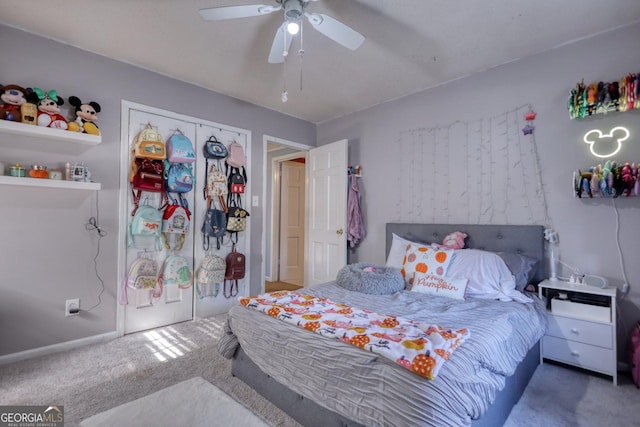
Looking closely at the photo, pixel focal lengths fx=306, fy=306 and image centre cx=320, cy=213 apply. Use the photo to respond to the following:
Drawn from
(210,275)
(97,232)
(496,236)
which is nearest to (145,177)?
(97,232)

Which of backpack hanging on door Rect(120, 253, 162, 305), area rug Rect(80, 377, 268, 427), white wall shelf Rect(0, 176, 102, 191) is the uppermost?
white wall shelf Rect(0, 176, 102, 191)

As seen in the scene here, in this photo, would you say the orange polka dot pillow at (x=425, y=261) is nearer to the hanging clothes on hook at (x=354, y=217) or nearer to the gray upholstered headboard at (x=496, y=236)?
the gray upholstered headboard at (x=496, y=236)

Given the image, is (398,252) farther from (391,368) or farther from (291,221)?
(291,221)

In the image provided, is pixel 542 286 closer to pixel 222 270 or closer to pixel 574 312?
pixel 574 312

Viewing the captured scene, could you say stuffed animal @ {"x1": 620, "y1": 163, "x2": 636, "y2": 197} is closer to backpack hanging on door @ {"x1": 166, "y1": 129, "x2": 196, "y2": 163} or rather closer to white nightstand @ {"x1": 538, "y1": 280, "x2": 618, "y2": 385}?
white nightstand @ {"x1": 538, "y1": 280, "x2": 618, "y2": 385}

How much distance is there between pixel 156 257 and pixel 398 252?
2374 millimetres

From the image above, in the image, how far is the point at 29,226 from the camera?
234 cm

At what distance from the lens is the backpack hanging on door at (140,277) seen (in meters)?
2.77

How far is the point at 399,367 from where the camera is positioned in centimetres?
122

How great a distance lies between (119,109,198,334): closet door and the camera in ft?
9.31

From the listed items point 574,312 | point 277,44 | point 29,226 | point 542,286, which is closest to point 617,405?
point 574,312

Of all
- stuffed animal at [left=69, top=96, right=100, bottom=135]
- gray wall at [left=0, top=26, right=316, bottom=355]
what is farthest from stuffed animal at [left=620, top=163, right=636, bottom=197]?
stuffed animal at [left=69, top=96, right=100, bottom=135]

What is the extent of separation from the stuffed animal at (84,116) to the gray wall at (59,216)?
0.39ft

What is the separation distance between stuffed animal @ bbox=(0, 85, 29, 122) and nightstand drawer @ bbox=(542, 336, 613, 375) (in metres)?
4.22
